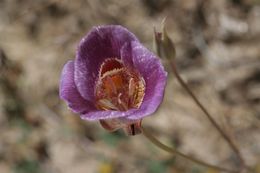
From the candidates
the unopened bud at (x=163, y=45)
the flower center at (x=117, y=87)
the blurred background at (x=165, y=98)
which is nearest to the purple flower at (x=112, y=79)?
the flower center at (x=117, y=87)

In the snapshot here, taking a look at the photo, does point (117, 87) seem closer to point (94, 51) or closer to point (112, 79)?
point (112, 79)

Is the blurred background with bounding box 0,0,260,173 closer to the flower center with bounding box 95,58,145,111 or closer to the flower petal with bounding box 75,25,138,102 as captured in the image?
the flower center with bounding box 95,58,145,111

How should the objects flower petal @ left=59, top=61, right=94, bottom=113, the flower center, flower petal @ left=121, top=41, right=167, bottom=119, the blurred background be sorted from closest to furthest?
1. flower petal @ left=121, top=41, right=167, bottom=119
2. flower petal @ left=59, top=61, right=94, bottom=113
3. the flower center
4. the blurred background

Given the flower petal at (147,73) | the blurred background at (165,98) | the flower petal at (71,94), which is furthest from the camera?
the blurred background at (165,98)

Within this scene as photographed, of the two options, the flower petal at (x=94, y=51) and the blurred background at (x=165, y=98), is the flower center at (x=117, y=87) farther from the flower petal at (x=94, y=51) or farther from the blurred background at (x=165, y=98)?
the blurred background at (x=165, y=98)

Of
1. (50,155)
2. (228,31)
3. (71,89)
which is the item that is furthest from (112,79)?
(50,155)

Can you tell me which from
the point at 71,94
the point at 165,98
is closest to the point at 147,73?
the point at 71,94

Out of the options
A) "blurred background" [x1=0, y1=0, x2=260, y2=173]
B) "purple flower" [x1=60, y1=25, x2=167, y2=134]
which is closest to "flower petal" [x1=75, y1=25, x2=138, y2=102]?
"purple flower" [x1=60, y1=25, x2=167, y2=134]
